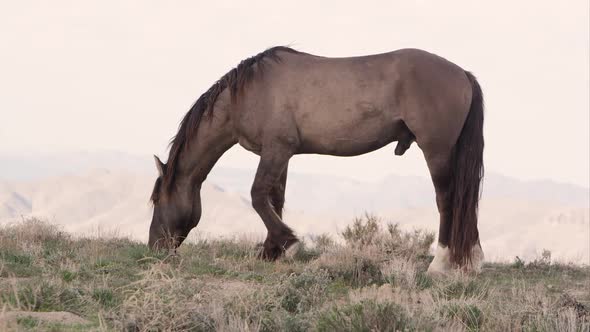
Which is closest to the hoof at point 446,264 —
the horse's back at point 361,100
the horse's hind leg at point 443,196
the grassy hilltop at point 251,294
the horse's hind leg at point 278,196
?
the horse's hind leg at point 443,196

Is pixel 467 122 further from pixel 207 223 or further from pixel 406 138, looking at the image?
pixel 207 223

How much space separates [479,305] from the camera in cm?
Result: 665

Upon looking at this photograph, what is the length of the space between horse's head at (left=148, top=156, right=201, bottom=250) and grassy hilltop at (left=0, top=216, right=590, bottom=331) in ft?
0.94

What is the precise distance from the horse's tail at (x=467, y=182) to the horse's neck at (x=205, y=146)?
2841 millimetres

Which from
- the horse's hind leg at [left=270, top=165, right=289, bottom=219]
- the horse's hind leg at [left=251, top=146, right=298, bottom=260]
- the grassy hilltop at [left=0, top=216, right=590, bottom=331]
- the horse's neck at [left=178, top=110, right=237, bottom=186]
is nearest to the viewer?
the grassy hilltop at [left=0, top=216, right=590, bottom=331]

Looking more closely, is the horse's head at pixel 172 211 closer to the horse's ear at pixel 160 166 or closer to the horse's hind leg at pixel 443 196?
the horse's ear at pixel 160 166

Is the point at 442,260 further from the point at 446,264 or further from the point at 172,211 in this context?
the point at 172,211

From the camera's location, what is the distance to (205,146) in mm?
10305

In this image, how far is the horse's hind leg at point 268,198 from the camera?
9.84 meters

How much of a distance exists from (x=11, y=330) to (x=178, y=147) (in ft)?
17.9

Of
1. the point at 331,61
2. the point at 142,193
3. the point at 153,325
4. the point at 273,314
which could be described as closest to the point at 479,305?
the point at 273,314

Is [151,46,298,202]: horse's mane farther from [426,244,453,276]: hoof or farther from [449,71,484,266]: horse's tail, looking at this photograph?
[426,244,453,276]: hoof

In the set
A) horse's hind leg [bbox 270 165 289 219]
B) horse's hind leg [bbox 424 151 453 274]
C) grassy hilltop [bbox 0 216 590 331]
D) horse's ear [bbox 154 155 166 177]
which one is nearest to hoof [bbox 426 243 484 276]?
horse's hind leg [bbox 424 151 453 274]

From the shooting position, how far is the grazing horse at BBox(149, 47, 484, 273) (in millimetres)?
9586
